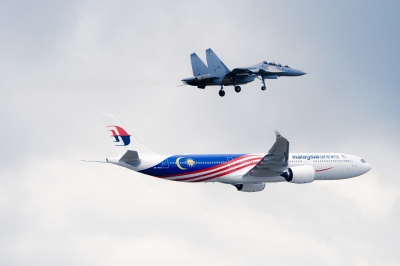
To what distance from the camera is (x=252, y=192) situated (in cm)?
8350

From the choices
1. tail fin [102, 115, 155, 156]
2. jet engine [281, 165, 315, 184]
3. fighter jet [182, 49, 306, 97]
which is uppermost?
fighter jet [182, 49, 306, 97]

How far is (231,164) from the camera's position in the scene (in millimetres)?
80000

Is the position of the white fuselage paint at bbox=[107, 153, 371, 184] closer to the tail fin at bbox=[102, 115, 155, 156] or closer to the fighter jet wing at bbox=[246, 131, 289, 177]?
the fighter jet wing at bbox=[246, 131, 289, 177]

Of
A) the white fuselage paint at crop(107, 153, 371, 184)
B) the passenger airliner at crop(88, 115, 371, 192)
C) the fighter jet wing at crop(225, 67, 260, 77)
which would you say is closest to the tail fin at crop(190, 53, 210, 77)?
the fighter jet wing at crop(225, 67, 260, 77)

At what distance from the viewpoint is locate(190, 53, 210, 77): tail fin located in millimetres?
68000

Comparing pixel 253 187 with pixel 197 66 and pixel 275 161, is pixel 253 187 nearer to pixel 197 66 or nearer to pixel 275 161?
pixel 275 161

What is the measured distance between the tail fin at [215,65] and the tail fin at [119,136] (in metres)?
14.3

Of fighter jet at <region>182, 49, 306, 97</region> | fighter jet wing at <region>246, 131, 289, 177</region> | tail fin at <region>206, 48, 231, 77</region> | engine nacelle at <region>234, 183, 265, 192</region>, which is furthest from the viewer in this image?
engine nacelle at <region>234, 183, 265, 192</region>

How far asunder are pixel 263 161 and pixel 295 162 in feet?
16.4

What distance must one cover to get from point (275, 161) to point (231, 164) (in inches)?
210

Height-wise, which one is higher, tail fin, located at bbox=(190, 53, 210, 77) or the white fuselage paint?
tail fin, located at bbox=(190, 53, 210, 77)

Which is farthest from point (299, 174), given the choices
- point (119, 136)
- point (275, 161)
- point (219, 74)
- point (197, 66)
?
point (119, 136)

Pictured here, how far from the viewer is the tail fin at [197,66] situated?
2677 inches

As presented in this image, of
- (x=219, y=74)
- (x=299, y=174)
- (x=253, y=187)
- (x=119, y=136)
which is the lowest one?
(x=253, y=187)
